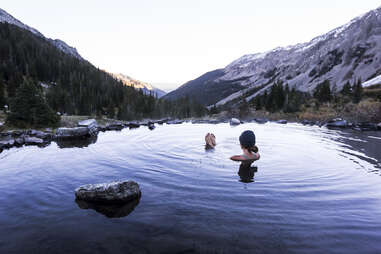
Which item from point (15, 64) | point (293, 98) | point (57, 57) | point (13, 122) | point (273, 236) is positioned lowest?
point (273, 236)

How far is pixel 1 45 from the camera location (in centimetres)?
11838

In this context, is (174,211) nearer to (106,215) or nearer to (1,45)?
(106,215)

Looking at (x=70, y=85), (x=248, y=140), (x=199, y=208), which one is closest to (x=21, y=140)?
(x=199, y=208)

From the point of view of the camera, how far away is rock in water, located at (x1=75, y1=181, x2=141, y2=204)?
8.55m

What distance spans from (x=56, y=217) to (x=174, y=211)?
14.3 feet

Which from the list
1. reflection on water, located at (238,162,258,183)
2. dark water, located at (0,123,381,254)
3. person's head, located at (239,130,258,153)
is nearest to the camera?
dark water, located at (0,123,381,254)

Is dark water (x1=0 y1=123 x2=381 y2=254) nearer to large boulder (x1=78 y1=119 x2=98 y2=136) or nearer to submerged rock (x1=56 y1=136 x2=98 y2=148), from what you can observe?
submerged rock (x1=56 y1=136 x2=98 y2=148)

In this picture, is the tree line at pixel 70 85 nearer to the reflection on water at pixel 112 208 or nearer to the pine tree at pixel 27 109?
the pine tree at pixel 27 109

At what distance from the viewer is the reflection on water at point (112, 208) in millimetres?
7820

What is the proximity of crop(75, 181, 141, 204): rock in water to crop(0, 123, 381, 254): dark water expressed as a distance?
446 mm

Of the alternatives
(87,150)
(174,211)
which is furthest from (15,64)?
(174,211)

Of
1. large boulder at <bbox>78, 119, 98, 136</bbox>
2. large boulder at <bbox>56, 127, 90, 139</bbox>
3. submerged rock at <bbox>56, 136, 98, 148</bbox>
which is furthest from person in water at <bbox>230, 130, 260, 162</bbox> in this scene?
large boulder at <bbox>78, 119, 98, 136</bbox>

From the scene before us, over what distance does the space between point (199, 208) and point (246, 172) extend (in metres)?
5.35

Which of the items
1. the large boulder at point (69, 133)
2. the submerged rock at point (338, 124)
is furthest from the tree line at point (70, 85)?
the submerged rock at point (338, 124)
